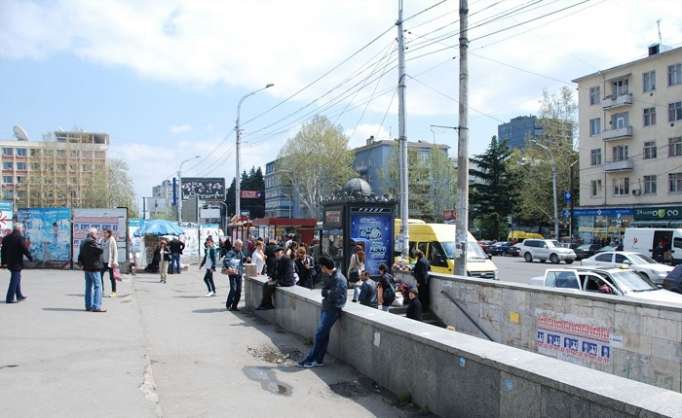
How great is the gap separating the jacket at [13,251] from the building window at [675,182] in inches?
1833

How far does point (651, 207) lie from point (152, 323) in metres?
45.4

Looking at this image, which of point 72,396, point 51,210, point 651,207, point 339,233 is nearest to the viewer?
point 72,396

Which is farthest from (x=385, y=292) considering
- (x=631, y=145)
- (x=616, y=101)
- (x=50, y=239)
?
(x=616, y=101)

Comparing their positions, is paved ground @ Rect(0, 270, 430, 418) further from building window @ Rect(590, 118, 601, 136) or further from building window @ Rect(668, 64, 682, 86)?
building window @ Rect(590, 118, 601, 136)

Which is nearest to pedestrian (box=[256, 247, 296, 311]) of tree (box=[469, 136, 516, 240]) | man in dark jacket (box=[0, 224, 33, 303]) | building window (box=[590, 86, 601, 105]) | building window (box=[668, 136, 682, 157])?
man in dark jacket (box=[0, 224, 33, 303])

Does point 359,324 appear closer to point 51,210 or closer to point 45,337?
point 45,337

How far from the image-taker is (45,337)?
28.2 ft

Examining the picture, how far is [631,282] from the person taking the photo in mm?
12617

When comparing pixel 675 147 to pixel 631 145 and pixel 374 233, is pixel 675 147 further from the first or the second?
pixel 374 233

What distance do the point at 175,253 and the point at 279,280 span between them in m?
14.0

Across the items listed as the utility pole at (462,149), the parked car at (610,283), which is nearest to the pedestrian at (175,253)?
the utility pole at (462,149)

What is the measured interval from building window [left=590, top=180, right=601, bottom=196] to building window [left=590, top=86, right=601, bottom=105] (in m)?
7.29

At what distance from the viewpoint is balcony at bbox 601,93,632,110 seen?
48.2 m

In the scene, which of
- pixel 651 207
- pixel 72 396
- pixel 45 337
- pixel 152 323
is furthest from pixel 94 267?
pixel 651 207
